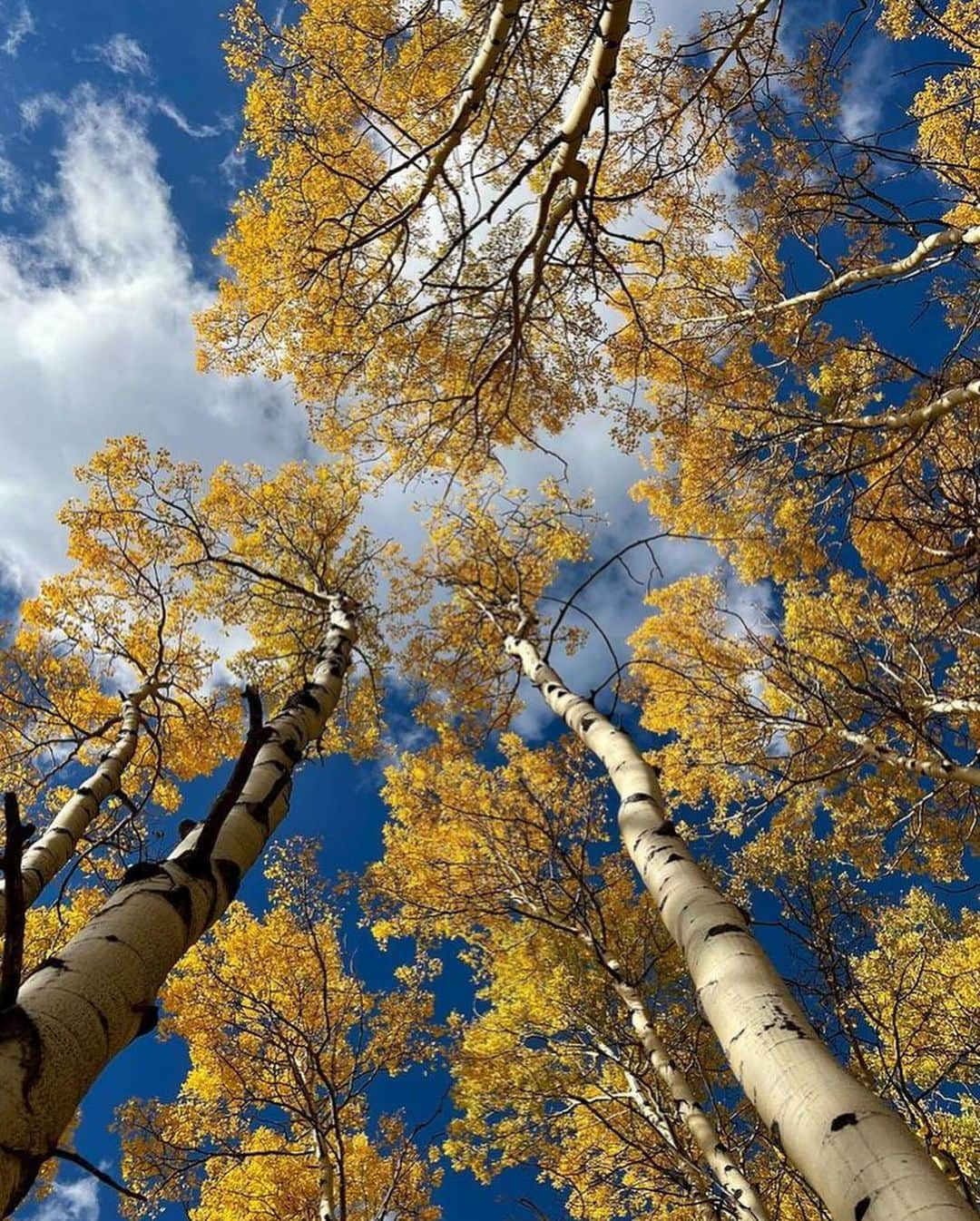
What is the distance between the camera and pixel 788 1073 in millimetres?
1490

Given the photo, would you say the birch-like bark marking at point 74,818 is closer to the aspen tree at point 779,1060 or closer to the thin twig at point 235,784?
the thin twig at point 235,784

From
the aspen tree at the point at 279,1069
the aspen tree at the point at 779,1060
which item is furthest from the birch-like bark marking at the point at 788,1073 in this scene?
the aspen tree at the point at 279,1069

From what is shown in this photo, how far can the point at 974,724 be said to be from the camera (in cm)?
896

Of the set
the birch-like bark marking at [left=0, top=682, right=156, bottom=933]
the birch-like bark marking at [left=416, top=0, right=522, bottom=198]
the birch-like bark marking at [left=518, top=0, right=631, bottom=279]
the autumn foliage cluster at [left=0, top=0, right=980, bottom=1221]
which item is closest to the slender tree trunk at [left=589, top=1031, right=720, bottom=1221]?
the autumn foliage cluster at [left=0, top=0, right=980, bottom=1221]

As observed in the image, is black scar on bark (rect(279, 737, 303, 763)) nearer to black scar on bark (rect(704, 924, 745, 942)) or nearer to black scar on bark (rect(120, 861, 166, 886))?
black scar on bark (rect(120, 861, 166, 886))

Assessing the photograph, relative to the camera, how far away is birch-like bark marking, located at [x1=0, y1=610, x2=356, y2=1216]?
120cm

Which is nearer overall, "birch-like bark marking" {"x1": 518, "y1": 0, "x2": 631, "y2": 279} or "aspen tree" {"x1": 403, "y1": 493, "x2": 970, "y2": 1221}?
"aspen tree" {"x1": 403, "y1": 493, "x2": 970, "y2": 1221}

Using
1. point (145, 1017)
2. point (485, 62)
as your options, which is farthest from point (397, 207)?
point (145, 1017)

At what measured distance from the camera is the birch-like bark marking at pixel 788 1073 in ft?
3.93

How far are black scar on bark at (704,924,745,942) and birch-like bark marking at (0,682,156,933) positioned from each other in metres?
3.61

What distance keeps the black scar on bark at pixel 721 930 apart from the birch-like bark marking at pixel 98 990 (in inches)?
51.4

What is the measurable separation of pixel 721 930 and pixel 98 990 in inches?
59.7

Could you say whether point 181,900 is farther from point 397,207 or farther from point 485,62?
point 397,207

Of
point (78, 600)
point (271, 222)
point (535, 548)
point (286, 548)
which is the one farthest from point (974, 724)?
point (78, 600)
